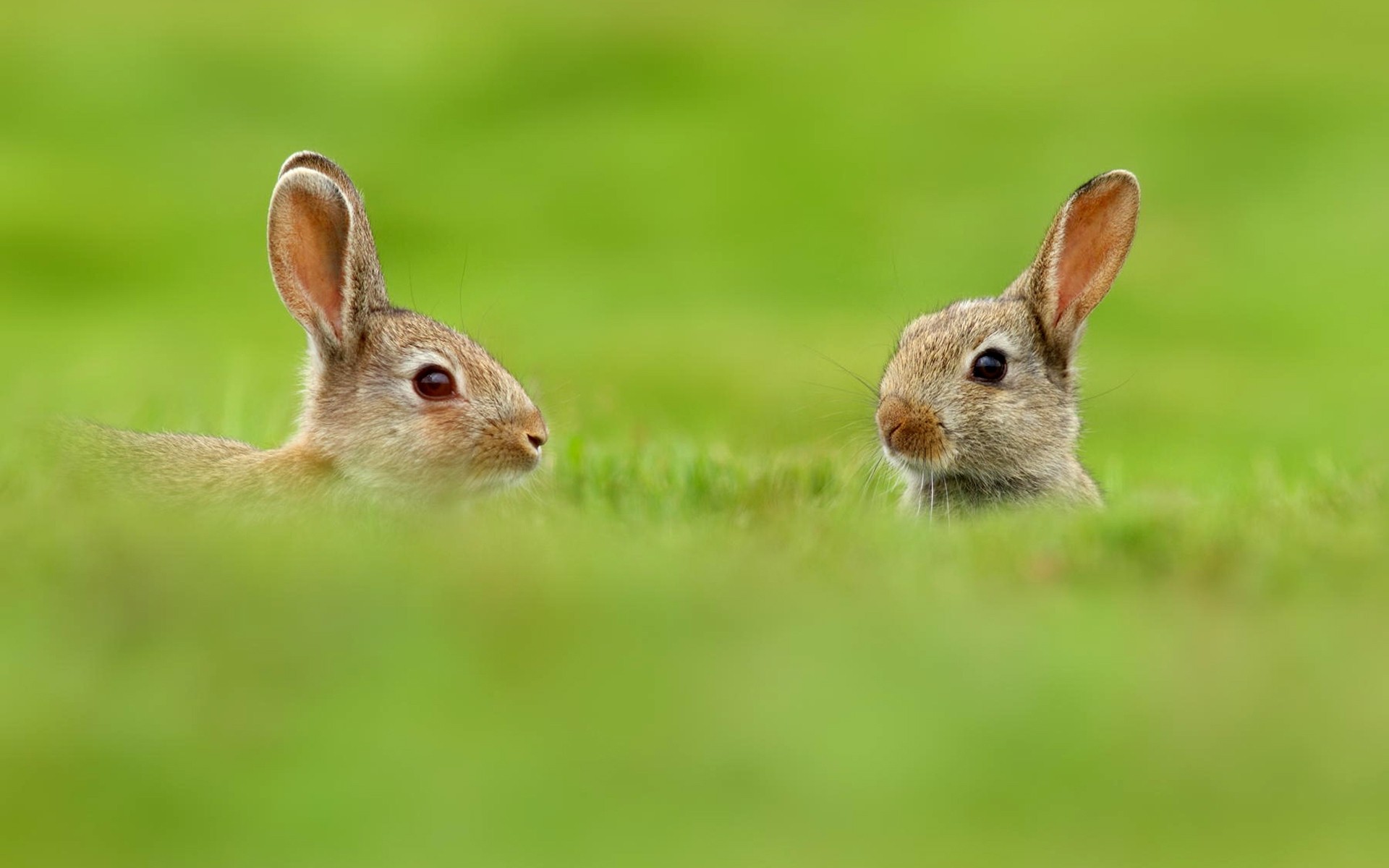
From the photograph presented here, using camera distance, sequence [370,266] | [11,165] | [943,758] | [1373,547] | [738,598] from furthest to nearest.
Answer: [11,165]
[370,266]
[1373,547]
[738,598]
[943,758]

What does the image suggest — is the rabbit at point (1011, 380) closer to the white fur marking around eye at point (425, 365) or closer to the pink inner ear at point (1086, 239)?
the pink inner ear at point (1086, 239)

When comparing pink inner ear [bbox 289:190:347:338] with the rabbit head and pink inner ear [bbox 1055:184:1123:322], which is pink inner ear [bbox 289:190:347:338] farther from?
pink inner ear [bbox 1055:184:1123:322]

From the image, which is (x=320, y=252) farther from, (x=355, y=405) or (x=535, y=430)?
(x=535, y=430)

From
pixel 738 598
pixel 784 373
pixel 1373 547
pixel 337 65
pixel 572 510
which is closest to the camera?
pixel 738 598

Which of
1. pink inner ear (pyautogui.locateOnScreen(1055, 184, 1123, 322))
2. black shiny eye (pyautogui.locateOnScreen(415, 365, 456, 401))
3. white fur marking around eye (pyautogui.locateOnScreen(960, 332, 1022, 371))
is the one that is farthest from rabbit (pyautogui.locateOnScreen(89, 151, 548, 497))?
pink inner ear (pyautogui.locateOnScreen(1055, 184, 1123, 322))

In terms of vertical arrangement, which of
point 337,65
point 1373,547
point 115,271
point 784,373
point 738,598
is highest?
point 337,65

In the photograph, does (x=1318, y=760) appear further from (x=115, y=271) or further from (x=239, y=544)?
(x=115, y=271)

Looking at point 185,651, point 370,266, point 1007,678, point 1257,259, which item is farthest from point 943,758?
point 1257,259
